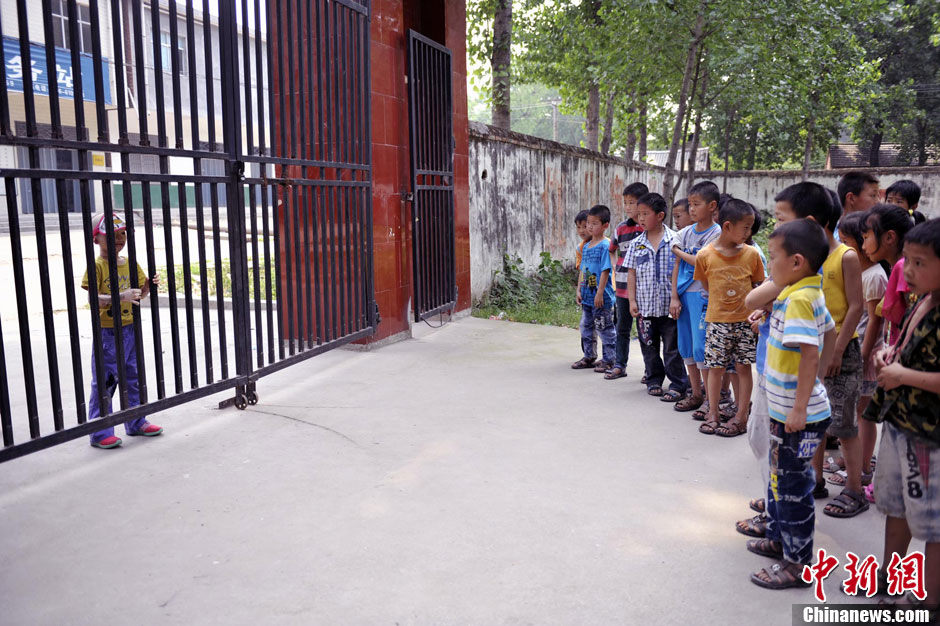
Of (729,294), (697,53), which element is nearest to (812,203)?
(729,294)

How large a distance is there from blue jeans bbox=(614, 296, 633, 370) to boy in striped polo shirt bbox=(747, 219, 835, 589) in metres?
2.76

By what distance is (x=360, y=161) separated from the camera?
5.81 m

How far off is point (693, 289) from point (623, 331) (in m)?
0.95

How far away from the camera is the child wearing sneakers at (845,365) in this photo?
323cm

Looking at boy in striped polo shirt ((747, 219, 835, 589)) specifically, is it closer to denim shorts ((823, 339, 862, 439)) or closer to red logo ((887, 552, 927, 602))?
red logo ((887, 552, 927, 602))

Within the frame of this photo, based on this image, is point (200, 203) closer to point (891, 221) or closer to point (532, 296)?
point (891, 221)

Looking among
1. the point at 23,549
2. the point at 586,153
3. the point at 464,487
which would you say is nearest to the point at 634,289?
the point at 464,487

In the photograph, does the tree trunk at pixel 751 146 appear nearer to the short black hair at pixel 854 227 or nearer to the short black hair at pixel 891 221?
the short black hair at pixel 854 227

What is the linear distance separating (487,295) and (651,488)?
5.97 meters

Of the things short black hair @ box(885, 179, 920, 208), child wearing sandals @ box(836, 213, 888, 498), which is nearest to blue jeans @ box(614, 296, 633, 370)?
short black hair @ box(885, 179, 920, 208)

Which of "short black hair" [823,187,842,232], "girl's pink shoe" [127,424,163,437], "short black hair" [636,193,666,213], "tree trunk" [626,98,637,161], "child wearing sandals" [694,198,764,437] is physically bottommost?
"girl's pink shoe" [127,424,163,437]

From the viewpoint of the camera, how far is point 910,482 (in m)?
2.41

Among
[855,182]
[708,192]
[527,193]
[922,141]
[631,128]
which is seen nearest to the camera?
[855,182]

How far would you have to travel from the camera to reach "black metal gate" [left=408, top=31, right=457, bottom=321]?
6.82 metres
